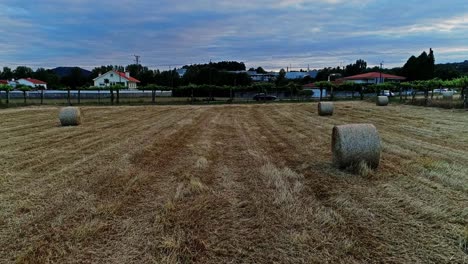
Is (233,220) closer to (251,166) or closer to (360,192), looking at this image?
(360,192)

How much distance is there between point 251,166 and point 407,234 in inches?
144

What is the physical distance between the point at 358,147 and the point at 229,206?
Result: 2992mm

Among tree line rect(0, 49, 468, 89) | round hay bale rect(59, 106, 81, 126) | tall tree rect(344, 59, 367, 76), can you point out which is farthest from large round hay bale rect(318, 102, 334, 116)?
tall tree rect(344, 59, 367, 76)

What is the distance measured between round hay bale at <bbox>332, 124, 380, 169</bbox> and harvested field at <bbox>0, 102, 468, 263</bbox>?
0.29m

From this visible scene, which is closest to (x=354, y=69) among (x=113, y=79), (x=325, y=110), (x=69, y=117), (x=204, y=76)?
(x=204, y=76)

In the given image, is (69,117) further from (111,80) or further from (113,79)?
(111,80)

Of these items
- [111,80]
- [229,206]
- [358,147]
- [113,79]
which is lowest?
[229,206]

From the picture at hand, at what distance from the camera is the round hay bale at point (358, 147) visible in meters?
6.50

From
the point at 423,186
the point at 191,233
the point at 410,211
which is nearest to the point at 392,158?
the point at 423,186

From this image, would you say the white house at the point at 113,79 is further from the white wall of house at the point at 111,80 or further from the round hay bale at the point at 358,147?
the round hay bale at the point at 358,147

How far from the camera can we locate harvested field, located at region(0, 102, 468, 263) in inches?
142

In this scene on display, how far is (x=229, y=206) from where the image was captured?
192 inches

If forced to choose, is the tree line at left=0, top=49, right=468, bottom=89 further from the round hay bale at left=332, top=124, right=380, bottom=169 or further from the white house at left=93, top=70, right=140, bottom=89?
the round hay bale at left=332, top=124, right=380, bottom=169

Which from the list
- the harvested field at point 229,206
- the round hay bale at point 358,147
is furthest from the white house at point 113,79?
the round hay bale at point 358,147
